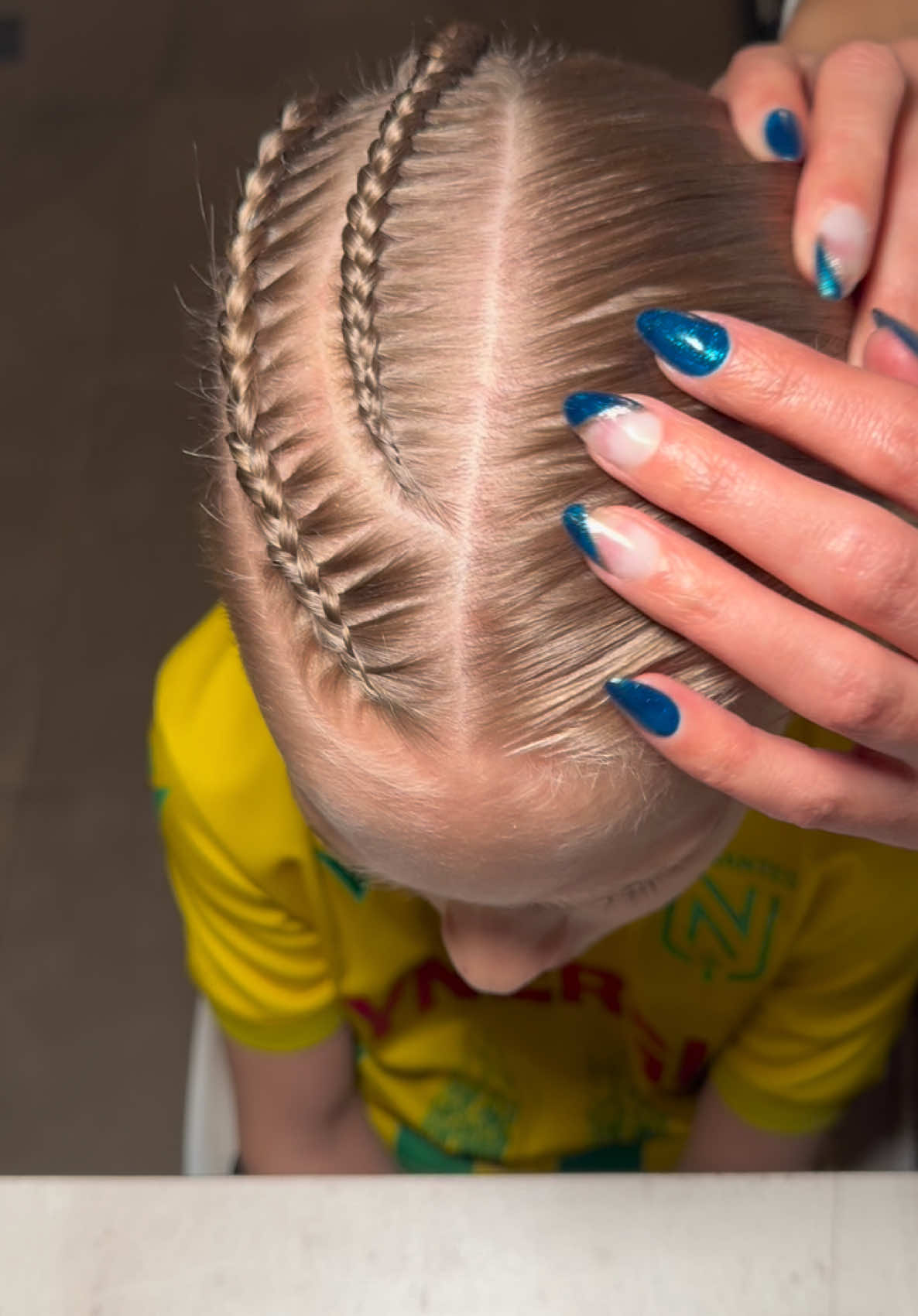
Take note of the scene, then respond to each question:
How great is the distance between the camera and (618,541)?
0.43 m

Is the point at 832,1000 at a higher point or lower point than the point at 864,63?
lower

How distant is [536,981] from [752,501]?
530 mm

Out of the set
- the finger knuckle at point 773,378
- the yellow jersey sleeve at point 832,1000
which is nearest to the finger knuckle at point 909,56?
the finger knuckle at point 773,378

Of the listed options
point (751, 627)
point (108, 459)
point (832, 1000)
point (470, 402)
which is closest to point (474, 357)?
point (470, 402)

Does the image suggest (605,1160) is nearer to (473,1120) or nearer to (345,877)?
(473,1120)

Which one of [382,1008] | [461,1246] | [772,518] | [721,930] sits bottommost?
[382,1008]

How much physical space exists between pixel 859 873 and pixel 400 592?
1.26 ft

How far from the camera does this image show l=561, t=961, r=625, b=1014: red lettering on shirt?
877 millimetres

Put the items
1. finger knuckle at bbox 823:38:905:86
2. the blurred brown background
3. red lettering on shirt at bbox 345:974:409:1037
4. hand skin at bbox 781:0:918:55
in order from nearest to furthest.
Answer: finger knuckle at bbox 823:38:905:86
hand skin at bbox 781:0:918:55
red lettering on shirt at bbox 345:974:409:1037
the blurred brown background

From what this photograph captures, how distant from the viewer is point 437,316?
434 mm

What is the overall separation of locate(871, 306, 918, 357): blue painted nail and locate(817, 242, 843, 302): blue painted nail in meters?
0.02

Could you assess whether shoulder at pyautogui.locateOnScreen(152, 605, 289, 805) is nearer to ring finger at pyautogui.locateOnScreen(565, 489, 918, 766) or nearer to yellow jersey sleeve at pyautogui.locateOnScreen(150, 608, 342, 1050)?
yellow jersey sleeve at pyautogui.locateOnScreen(150, 608, 342, 1050)

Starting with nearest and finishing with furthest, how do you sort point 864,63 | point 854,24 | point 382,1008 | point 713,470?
1. point 713,470
2. point 864,63
3. point 854,24
4. point 382,1008

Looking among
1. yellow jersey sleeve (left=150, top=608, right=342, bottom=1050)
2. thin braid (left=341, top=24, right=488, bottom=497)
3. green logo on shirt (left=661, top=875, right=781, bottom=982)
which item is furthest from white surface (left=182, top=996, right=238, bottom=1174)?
thin braid (left=341, top=24, right=488, bottom=497)
